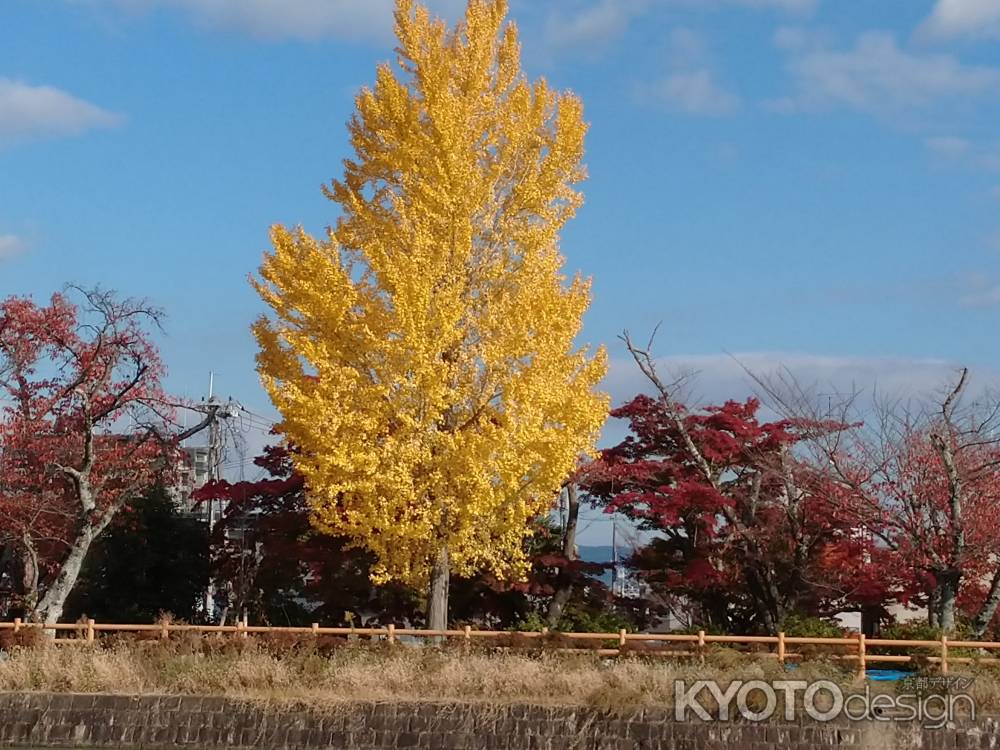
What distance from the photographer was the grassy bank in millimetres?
13875

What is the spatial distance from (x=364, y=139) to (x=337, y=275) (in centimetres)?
295

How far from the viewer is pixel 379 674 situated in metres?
14.4

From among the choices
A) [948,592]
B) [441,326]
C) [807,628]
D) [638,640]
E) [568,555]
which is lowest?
[638,640]

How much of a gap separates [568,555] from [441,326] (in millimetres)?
6665

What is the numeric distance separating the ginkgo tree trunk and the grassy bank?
2298 millimetres

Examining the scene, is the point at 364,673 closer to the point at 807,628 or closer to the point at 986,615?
the point at 807,628

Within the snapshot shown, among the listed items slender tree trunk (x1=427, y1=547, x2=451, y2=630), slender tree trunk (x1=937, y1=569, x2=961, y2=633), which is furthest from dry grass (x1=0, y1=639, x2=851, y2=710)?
slender tree trunk (x1=937, y1=569, x2=961, y2=633)

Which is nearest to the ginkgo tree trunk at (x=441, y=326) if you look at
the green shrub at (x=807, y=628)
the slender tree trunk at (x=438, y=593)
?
the slender tree trunk at (x=438, y=593)

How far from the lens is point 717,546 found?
70.2 ft

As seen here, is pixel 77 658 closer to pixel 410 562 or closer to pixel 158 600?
pixel 410 562

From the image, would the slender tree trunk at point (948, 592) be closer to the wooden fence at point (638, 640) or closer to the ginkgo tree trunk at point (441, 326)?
the wooden fence at point (638, 640)

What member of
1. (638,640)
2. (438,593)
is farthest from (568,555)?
(638,640)

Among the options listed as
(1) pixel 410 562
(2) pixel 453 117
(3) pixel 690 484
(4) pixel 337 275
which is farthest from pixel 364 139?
(3) pixel 690 484

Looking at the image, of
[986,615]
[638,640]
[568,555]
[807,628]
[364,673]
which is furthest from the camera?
[568,555]
